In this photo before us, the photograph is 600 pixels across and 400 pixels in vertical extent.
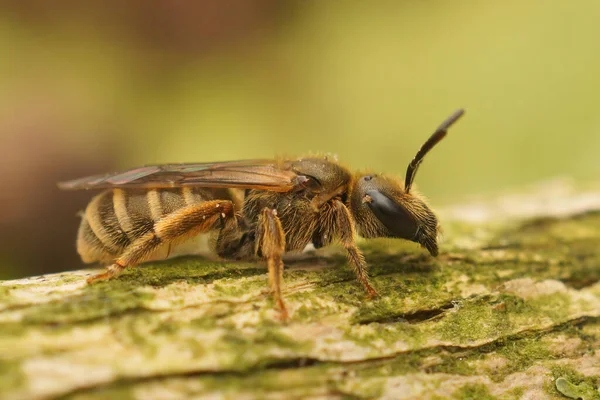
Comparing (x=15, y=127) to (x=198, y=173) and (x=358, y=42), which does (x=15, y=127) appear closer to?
(x=198, y=173)

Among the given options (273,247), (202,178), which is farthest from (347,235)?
(202,178)

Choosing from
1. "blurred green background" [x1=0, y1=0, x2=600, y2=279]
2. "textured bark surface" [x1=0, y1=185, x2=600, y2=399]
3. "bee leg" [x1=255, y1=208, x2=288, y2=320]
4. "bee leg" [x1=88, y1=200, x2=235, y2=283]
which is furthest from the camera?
"blurred green background" [x1=0, y1=0, x2=600, y2=279]

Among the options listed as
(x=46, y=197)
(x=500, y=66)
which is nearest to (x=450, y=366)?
(x=46, y=197)

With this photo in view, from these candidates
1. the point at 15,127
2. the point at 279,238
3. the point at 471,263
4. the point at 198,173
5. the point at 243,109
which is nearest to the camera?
the point at 279,238

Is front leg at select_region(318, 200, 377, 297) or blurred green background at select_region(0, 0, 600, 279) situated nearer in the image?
front leg at select_region(318, 200, 377, 297)

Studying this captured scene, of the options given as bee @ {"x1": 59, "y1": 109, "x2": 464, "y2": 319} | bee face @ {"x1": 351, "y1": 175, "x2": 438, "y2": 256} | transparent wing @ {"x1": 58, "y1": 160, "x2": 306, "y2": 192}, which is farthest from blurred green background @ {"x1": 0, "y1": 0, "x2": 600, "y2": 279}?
bee face @ {"x1": 351, "y1": 175, "x2": 438, "y2": 256}

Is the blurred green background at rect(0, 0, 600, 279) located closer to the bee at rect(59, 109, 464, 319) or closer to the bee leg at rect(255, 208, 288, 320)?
the bee at rect(59, 109, 464, 319)
